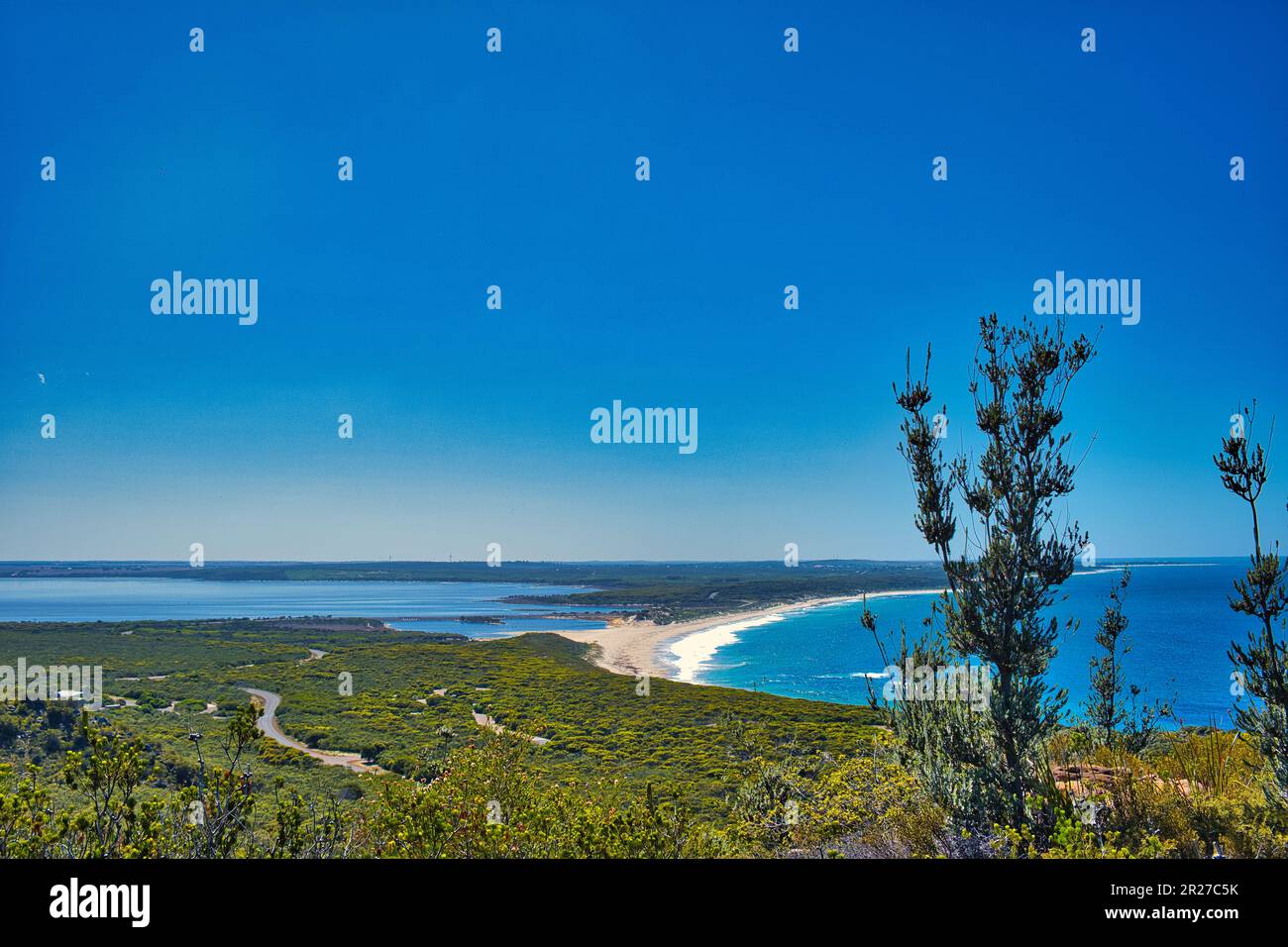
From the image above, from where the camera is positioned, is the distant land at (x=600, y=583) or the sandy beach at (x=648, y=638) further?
the distant land at (x=600, y=583)

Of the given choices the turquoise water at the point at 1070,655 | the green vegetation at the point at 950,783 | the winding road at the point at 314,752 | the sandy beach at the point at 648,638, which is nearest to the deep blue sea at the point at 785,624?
the turquoise water at the point at 1070,655

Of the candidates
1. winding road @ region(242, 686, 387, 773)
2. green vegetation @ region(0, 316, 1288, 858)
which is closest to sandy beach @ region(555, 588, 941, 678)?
winding road @ region(242, 686, 387, 773)

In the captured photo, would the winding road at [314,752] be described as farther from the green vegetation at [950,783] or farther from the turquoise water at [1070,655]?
the turquoise water at [1070,655]

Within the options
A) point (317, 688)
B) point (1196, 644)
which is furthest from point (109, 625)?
point (1196, 644)

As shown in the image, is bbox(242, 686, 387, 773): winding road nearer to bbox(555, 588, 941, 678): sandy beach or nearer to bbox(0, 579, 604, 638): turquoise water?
bbox(555, 588, 941, 678): sandy beach

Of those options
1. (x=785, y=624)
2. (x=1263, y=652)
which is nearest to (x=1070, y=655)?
(x=785, y=624)
